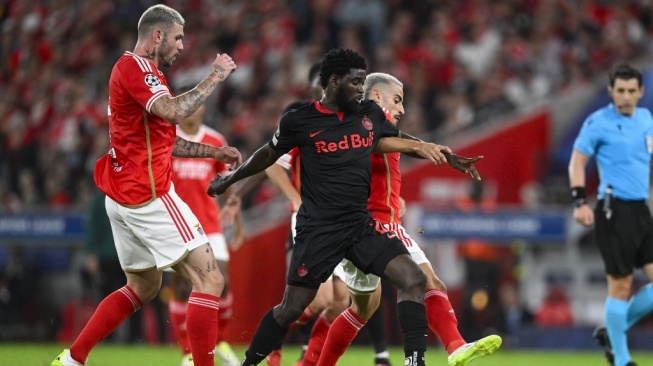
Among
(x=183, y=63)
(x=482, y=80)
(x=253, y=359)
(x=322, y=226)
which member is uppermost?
(x=183, y=63)

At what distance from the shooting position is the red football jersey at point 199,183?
1101 cm

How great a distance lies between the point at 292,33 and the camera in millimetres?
20219

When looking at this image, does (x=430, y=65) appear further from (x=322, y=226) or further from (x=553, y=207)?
(x=322, y=226)

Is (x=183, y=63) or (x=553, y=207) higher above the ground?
(x=183, y=63)

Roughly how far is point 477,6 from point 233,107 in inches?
176

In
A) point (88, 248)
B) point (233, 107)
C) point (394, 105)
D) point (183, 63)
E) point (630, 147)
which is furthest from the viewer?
point (183, 63)

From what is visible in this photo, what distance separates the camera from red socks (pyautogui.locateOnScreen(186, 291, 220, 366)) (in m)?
7.70

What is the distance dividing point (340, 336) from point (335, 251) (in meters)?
0.88

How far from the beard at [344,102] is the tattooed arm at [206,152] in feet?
2.64

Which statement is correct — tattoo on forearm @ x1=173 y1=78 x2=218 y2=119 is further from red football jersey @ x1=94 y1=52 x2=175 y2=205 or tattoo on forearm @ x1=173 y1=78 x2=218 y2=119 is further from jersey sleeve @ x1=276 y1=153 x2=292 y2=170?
jersey sleeve @ x1=276 y1=153 x2=292 y2=170

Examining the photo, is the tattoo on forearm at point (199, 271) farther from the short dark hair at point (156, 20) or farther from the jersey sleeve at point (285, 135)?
the short dark hair at point (156, 20)

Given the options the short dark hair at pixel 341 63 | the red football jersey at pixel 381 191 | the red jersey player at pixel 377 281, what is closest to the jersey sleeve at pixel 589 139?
the red jersey player at pixel 377 281

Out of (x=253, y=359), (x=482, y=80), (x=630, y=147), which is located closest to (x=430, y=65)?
(x=482, y=80)

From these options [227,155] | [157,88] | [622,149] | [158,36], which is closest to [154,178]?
[227,155]
